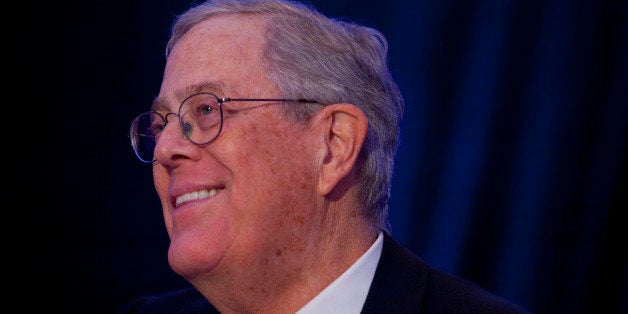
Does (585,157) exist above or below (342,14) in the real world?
below

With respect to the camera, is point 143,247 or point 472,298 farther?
point 143,247

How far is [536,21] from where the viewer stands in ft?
7.61

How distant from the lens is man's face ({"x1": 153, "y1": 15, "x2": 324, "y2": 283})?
5.29 feet

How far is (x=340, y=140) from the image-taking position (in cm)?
177

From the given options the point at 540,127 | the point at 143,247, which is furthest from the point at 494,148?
the point at 143,247

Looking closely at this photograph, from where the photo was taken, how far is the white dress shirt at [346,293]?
1.68 meters

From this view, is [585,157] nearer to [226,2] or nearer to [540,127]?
[540,127]

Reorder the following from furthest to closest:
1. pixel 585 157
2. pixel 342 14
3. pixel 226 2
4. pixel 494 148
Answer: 1. pixel 342 14
2. pixel 494 148
3. pixel 585 157
4. pixel 226 2

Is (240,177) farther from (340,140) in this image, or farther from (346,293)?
(346,293)

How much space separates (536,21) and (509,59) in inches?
6.4

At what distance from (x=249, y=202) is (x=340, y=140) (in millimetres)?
326

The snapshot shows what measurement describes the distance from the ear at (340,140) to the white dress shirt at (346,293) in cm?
23

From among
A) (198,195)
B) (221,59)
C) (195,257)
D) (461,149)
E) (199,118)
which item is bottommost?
(461,149)

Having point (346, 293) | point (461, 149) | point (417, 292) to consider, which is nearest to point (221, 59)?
point (346, 293)
